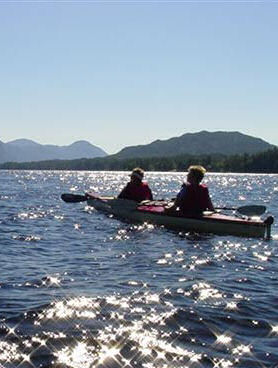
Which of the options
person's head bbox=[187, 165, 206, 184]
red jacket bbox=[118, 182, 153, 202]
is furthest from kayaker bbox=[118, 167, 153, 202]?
person's head bbox=[187, 165, 206, 184]

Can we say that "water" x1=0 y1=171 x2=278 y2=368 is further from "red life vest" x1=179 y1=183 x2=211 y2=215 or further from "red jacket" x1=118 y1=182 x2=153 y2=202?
"red jacket" x1=118 y1=182 x2=153 y2=202

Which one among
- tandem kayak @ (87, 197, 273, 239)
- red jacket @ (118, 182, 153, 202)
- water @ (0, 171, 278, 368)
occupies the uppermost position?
red jacket @ (118, 182, 153, 202)

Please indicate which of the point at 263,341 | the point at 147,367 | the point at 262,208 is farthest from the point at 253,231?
the point at 147,367

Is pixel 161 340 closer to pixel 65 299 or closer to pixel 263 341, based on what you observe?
pixel 263 341

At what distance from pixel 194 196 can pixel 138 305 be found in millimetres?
10945

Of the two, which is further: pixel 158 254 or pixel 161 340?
pixel 158 254

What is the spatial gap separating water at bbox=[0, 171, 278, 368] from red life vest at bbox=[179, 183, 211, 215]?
290 centimetres

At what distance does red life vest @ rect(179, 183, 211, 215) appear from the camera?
20156 millimetres

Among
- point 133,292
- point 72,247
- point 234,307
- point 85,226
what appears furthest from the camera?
point 85,226

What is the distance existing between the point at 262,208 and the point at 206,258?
6.33 m

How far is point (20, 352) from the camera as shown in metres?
7.39

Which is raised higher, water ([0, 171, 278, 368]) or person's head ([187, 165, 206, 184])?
person's head ([187, 165, 206, 184])

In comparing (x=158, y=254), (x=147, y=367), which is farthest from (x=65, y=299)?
(x=158, y=254)

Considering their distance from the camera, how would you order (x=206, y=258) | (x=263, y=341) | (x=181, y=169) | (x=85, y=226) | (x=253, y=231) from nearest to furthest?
(x=263, y=341) → (x=206, y=258) → (x=253, y=231) → (x=85, y=226) → (x=181, y=169)
